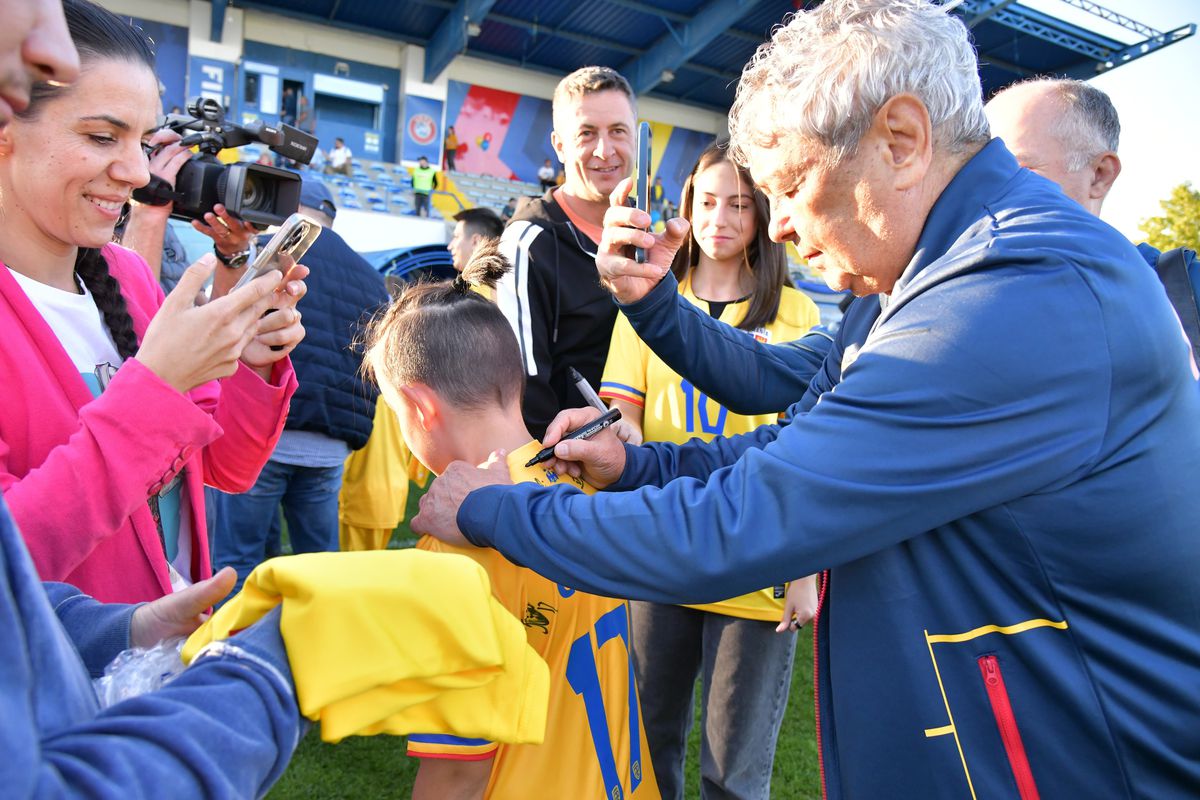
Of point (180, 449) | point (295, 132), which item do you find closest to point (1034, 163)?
point (295, 132)

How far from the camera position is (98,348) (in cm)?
163

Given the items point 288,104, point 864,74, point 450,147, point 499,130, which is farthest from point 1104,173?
point 499,130

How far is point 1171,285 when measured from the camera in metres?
2.27

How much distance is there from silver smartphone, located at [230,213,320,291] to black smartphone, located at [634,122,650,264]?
68 cm

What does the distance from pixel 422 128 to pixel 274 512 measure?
20.9 m

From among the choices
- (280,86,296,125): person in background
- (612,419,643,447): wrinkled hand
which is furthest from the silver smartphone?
(280,86,296,125): person in background

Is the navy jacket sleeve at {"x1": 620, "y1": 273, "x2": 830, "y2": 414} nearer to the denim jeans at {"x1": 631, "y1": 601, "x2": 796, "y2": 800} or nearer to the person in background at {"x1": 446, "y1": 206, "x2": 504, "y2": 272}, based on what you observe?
the denim jeans at {"x1": 631, "y1": 601, "x2": 796, "y2": 800}

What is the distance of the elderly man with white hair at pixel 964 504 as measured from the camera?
1.11m

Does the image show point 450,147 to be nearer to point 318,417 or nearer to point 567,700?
point 318,417

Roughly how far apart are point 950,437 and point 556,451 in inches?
32.6

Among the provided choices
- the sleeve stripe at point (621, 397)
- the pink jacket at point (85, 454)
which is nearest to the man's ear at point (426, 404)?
the pink jacket at point (85, 454)

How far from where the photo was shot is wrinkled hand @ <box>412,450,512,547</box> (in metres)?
1.46

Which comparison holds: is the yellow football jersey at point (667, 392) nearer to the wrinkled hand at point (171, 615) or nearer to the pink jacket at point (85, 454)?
the pink jacket at point (85, 454)

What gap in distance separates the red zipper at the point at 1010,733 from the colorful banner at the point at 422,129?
23274 mm
